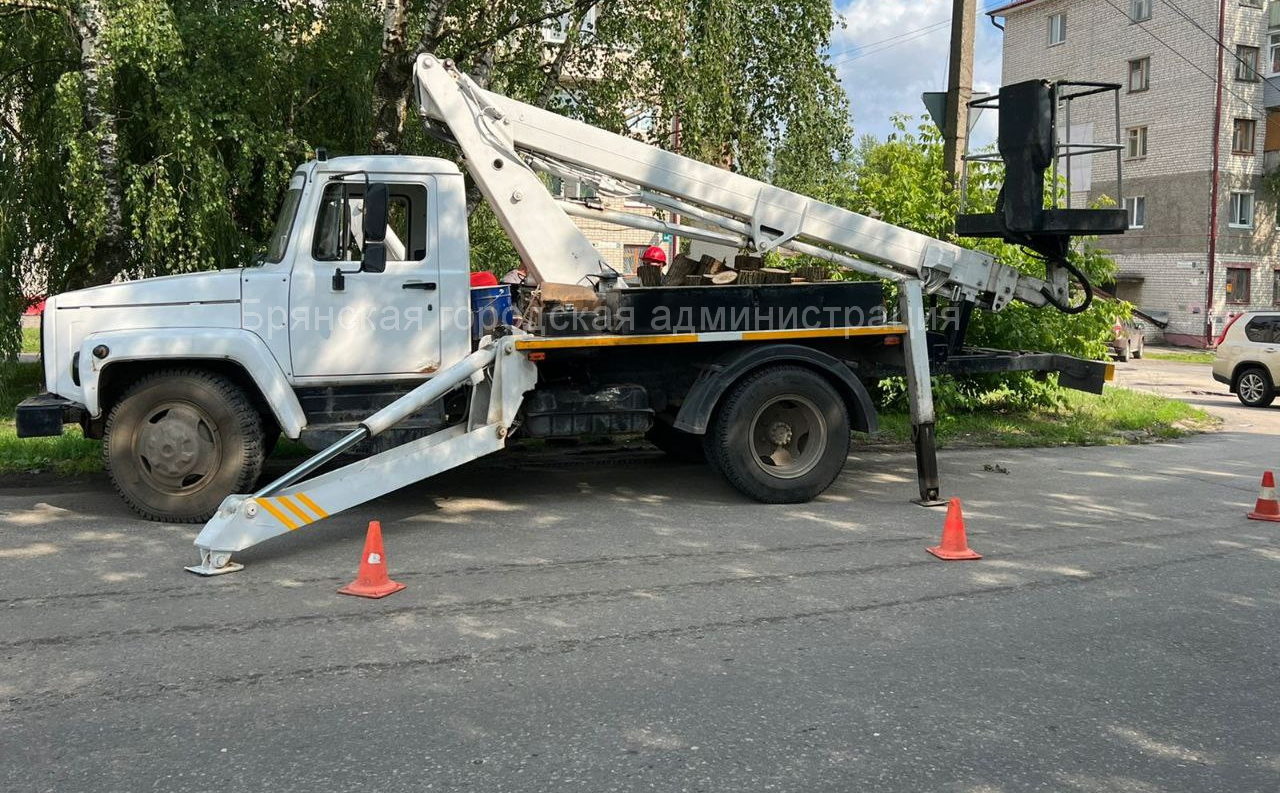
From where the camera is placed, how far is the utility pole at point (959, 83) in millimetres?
12336

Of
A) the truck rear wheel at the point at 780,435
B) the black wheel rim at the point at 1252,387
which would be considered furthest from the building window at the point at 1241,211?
the truck rear wheel at the point at 780,435

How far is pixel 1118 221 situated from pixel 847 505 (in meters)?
3.11

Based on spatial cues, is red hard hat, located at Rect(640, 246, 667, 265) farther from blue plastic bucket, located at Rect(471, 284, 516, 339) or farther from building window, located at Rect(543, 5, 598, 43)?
building window, located at Rect(543, 5, 598, 43)

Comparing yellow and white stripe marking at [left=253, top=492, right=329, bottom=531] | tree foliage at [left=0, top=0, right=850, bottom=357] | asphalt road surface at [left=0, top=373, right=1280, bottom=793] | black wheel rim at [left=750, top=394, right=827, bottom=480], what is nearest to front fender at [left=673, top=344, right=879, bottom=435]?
black wheel rim at [left=750, top=394, right=827, bottom=480]

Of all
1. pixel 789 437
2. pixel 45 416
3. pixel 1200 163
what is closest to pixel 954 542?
pixel 789 437

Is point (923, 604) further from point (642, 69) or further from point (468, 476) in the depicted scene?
point (642, 69)

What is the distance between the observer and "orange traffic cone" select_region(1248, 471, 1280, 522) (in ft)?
25.9

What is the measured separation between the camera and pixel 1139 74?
39.9m

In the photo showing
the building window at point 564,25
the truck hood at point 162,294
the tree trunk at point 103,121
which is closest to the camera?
the truck hood at point 162,294

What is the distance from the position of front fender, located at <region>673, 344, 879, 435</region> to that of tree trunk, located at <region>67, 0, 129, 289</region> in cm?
682

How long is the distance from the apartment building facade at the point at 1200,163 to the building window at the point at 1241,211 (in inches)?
1.4

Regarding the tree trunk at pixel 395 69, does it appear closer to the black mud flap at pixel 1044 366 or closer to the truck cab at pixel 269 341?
the truck cab at pixel 269 341

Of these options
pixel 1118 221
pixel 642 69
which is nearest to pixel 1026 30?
pixel 642 69

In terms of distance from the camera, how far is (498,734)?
13.1ft
